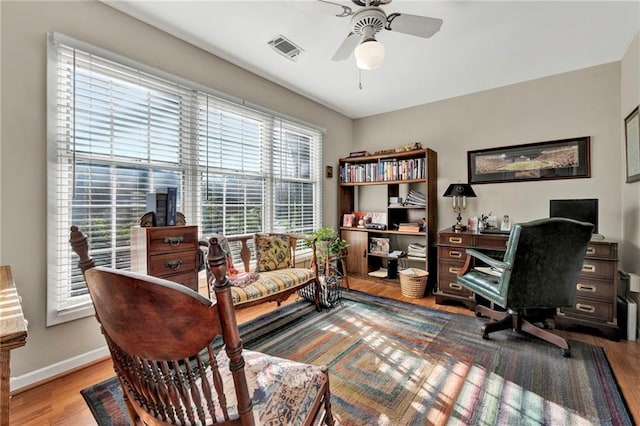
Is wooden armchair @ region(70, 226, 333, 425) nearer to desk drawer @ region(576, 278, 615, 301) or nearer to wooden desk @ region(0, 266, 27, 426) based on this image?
wooden desk @ region(0, 266, 27, 426)

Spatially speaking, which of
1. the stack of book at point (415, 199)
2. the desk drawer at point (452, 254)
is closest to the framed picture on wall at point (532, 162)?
the stack of book at point (415, 199)

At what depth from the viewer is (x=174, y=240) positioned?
1943mm

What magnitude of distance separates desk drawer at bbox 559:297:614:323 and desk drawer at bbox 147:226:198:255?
3224 millimetres

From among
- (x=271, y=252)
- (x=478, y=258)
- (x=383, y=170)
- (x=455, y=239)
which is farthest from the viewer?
(x=383, y=170)

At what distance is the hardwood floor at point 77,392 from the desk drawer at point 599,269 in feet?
1.68

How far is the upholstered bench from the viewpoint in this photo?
2.21 m

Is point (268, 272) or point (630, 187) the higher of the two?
point (630, 187)

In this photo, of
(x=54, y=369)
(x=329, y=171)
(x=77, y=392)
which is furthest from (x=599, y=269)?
(x=54, y=369)

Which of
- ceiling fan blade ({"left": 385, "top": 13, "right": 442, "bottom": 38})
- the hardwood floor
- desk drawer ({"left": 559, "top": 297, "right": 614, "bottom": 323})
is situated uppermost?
ceiling fan blade ({"left": 385, "top": 13, "right": 442, "bottom": 38})

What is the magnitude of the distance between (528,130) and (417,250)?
1.86 m

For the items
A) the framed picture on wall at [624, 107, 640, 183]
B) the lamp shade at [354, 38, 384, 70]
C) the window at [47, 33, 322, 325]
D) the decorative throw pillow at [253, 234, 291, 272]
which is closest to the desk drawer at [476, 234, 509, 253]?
the framed picture on wall at [624, 107, 640, 183]

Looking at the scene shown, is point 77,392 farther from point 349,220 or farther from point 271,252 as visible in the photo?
point 349,220

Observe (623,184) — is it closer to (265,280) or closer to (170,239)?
(265,280)

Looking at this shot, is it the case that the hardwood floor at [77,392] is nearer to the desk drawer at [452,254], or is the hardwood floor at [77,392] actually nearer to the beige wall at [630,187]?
the beige wall at [630,187]
